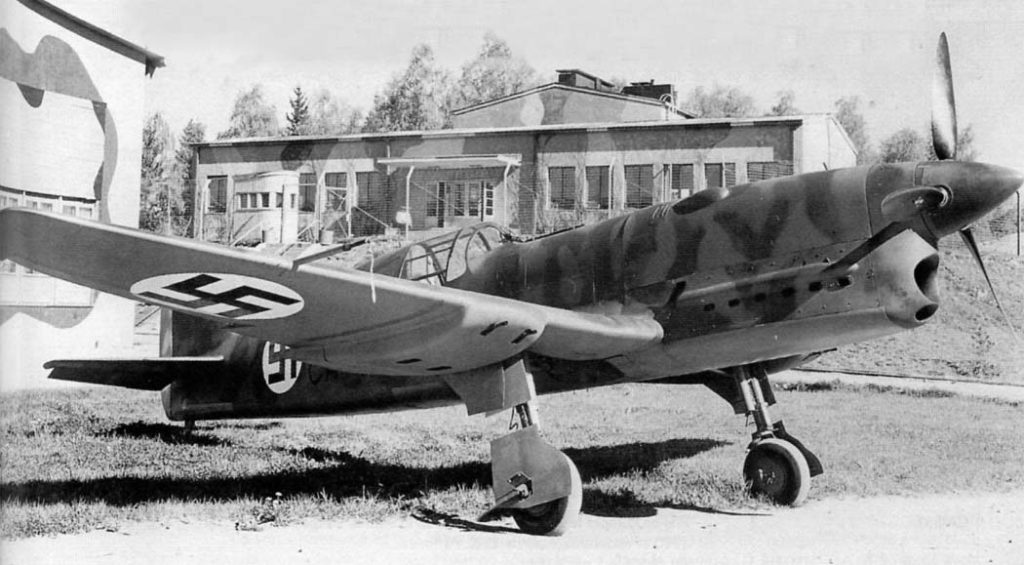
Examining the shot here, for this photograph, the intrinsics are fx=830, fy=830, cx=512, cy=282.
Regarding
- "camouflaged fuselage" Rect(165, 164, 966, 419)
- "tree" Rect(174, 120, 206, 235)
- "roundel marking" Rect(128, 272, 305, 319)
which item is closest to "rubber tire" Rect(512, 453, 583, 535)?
"camouflaged fuselage" Rect(165, 164, 966, 419)

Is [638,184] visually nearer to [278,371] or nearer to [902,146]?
[902,146]

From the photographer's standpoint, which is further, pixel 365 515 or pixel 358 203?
pixel 358 203

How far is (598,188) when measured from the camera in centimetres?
697

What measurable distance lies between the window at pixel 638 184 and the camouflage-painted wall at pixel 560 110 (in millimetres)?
395

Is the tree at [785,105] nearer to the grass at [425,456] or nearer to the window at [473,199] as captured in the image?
the grass at [425,456]

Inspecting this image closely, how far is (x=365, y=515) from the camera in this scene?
5004mm

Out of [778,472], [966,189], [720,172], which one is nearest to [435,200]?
[720,172]

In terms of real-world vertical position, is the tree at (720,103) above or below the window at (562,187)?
above

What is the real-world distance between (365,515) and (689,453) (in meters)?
3.20

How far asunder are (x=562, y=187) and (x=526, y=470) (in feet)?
10.2

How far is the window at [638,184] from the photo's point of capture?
6660mm

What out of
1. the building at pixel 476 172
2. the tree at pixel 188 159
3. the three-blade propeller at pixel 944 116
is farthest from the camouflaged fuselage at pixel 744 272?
the tree at pixel 188 159

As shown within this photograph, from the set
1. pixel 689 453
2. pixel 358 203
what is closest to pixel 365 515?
pixel 358 203

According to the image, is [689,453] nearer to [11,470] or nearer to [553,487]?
[553,487]
